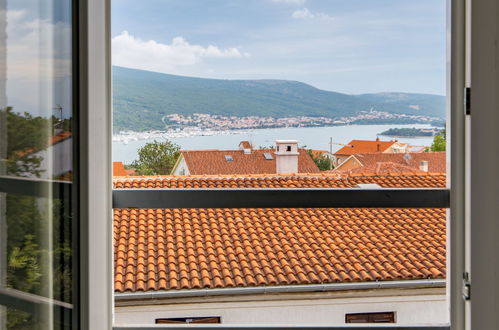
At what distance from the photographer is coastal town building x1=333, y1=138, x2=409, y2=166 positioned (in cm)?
169

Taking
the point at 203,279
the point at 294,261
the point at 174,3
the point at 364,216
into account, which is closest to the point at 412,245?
the point at 364,216

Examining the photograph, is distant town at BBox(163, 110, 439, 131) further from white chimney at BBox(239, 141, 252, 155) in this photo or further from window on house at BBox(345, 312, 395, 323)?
window on house at BBox(345, 312, 395, 323)

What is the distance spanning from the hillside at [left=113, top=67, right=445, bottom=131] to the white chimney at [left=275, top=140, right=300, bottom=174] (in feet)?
0.37

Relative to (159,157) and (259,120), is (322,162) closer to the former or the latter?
(259,120)

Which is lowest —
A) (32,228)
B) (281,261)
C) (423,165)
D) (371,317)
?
(371,317)

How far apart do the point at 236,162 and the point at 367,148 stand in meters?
0.46

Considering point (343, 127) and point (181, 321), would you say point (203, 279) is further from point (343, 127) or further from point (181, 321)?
point (343, 127)

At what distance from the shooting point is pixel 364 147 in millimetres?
1704

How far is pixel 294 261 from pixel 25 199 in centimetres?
111
